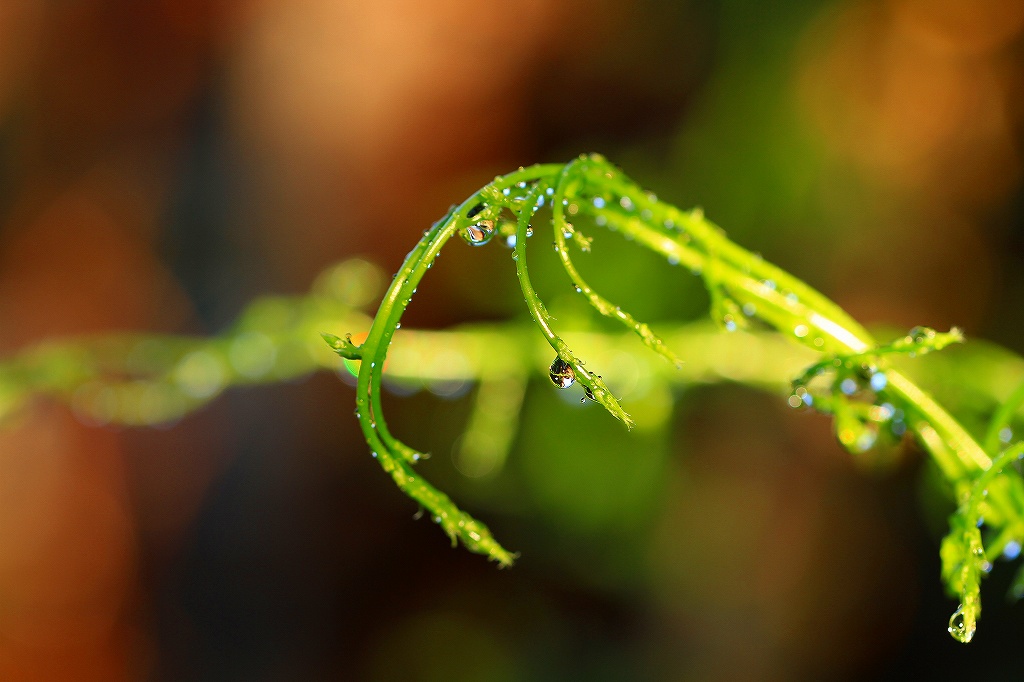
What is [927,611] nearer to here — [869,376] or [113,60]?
[869,376]

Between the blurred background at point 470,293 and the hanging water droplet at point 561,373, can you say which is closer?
the hanging water droplet at point 561,373

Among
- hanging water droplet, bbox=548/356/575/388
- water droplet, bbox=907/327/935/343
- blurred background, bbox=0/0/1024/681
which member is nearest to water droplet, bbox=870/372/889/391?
water droplet, bbox=907/327/935/343

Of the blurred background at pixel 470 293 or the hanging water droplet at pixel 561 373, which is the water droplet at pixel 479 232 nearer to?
the hanging water droplet at pixel 561 373

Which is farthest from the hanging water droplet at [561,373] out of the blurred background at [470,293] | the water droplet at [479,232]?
the blurred background at [470,293]

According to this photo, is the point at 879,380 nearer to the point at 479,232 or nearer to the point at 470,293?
the point at 479,232

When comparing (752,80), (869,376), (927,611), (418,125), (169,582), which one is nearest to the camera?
(869,376)

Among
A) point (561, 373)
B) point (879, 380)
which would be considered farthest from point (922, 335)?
point (561, 373)

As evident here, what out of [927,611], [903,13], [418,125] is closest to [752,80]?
[903,13]
